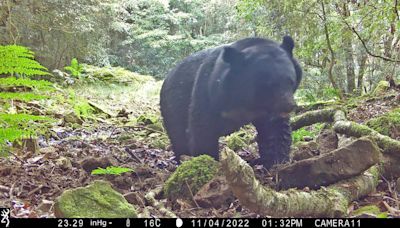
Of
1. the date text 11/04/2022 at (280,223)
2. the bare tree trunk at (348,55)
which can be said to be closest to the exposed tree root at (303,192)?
the date text 11/04/2022 at (280,223)

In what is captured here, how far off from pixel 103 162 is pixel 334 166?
1.95 m

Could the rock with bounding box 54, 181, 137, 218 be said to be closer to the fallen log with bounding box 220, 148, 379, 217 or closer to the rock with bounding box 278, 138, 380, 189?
the fallen log with bounding box 220, 148, 379, 217

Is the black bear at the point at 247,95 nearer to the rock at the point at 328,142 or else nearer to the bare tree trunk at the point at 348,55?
the rock at the point at 328,142

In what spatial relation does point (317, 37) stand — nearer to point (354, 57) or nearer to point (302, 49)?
point (302, 49)

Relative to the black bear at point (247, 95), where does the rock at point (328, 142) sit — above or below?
below

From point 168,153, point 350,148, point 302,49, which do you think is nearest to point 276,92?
point 350,148

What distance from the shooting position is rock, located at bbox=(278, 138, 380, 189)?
289 centimetres

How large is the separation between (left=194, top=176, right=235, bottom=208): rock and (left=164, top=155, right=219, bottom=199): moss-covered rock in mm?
103

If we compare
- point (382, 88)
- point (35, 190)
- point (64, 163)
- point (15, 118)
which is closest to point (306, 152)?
point (64, 163)

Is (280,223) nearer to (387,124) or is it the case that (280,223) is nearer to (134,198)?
(134,198)

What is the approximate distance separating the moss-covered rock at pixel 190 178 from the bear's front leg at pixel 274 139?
1.11 meters

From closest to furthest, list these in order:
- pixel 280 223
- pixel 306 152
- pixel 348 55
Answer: pixel 280 223
pixel 306 152
pixel 348 55

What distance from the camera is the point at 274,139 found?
4391mm

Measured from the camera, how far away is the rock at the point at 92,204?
2.46 m
